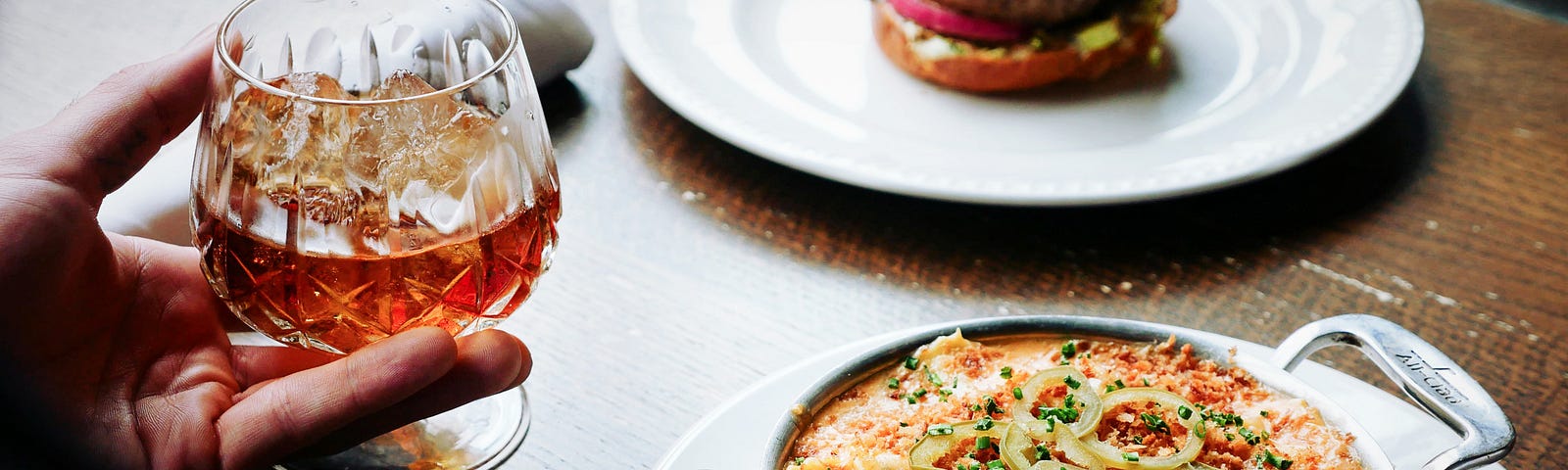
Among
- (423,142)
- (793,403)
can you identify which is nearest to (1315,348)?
(793,403)

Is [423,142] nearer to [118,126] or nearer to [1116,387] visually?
[118,126]

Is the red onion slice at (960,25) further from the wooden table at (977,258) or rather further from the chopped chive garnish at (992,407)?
the chopped chive garnish at (992,407)

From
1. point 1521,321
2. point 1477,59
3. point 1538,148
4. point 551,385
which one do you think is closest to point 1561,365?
point 1521,321

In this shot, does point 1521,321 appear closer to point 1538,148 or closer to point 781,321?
point 1538,148

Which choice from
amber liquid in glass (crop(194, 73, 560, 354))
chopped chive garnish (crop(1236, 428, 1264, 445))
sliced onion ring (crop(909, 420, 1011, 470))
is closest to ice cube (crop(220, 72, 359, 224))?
amber liquid in glass (crop(194, 73, 560, 354))

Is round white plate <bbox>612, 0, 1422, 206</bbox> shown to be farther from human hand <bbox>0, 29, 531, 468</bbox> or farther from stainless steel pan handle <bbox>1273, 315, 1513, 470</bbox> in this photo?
human hand <bbox>0, 29, 531, 468</bbox>
